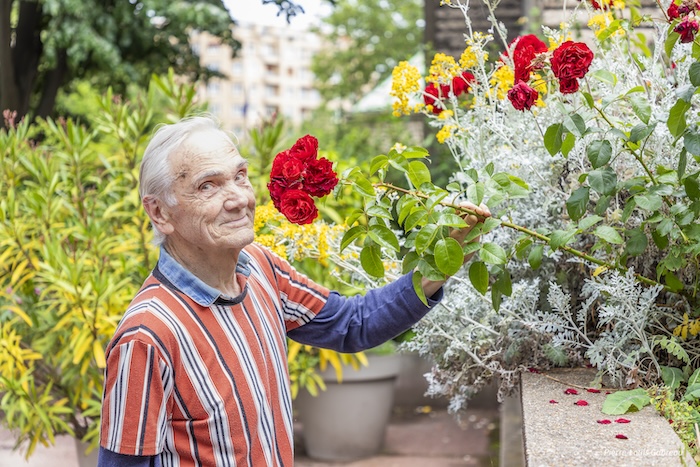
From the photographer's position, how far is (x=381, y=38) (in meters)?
25.6

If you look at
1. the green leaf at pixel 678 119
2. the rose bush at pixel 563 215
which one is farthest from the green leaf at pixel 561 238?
the green leaf at pixel 678 119

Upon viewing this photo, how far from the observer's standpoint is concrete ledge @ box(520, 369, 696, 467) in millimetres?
1729

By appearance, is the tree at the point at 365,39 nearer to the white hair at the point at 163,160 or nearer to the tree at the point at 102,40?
the tree at the point at 102,40

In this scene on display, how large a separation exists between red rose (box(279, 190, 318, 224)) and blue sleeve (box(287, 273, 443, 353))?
41 centimetres

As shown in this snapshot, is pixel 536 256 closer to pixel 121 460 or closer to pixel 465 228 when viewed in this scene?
pixel 465 228

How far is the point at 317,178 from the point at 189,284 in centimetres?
37

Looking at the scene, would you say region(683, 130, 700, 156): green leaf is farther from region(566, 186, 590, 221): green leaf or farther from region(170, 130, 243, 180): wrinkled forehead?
region(170, 130, 243, 180): wrinkled forehead

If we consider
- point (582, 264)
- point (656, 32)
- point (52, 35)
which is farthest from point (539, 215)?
point (52, 35)

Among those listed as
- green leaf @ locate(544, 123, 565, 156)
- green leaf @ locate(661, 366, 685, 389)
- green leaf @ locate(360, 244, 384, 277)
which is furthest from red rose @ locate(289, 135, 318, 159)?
green leaf @ locate(661, 366, 685, 389)

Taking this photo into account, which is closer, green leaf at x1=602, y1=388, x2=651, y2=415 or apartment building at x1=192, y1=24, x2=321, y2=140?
green leaf at x1=602, y1=388, x2=651, y2=415

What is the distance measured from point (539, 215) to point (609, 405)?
735 mm

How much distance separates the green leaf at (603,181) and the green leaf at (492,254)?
344 millimetres

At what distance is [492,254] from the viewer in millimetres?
1980

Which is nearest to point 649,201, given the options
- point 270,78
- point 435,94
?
point 435,94
